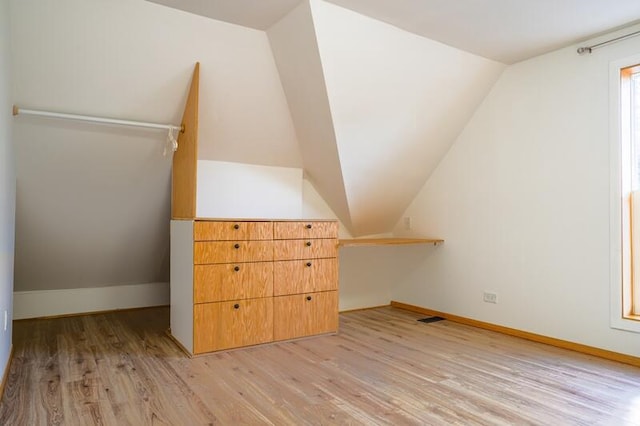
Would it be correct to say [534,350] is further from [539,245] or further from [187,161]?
[187,161]

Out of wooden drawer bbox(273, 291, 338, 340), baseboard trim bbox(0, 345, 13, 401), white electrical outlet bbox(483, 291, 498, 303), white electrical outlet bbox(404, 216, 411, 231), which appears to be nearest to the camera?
baseboard trim bbox(0, 345, 13, 401)

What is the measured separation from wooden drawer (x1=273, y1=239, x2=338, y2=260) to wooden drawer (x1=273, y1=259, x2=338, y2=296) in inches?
1.7

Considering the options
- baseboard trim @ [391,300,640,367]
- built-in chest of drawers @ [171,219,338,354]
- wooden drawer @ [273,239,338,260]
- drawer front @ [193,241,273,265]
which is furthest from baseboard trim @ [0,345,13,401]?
baseboard trim @ [391,300,640,367]

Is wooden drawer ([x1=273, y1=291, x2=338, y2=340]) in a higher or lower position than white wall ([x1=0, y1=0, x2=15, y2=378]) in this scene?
lower

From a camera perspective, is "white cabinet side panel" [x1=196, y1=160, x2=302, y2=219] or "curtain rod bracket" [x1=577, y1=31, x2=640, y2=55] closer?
"curtain rod bracket" [x1=577, y1=31, x2=640, y2=55]

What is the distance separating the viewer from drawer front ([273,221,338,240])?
133 inches

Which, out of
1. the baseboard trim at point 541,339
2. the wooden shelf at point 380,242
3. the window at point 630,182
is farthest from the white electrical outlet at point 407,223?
the window at point 630,182

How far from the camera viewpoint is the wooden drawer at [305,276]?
133 inches

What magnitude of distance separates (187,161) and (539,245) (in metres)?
2.90

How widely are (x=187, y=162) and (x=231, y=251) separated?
2.61 feet

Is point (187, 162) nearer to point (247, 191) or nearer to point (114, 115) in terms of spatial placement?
point (114, 115)

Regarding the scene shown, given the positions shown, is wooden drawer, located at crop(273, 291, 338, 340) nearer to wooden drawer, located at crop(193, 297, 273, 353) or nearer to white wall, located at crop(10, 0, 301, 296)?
wooden drawer, located at crop(193, 297, 273, 353)

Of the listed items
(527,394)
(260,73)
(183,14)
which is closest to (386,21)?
(260,73)

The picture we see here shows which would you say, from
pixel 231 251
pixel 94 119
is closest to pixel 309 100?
pixel 231 251
